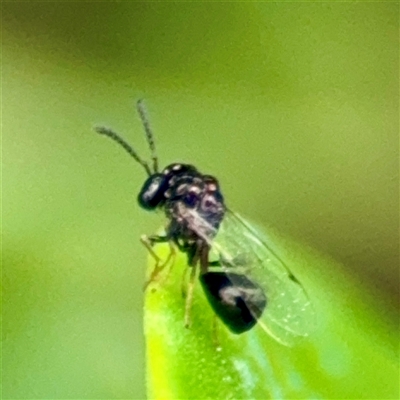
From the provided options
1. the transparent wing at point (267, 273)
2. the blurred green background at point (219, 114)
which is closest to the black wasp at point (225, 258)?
the transparent wing at point (267, 273)

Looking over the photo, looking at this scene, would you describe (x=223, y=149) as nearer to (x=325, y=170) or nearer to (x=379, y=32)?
(x=325, y=170)

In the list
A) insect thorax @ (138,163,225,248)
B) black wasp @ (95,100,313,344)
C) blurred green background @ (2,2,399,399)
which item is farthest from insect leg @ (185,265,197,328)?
blurred green background @ (2,2,399,399)

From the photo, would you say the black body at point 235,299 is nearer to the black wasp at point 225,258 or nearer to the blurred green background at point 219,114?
the black wasp at point 225,258

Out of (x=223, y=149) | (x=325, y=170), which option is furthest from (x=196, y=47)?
(x=325, y=170)

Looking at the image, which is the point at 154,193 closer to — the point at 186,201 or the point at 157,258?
the point at 186,201

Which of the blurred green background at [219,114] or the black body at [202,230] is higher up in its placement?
the blurred green background at [219,114]

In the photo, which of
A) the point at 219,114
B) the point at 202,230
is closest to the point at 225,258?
the point at 202,230
